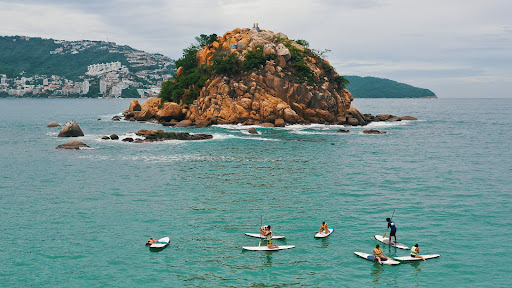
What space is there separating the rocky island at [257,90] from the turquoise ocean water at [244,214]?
124 ft

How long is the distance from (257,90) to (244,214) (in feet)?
230

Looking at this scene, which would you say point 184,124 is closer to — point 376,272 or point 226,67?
point 226,67

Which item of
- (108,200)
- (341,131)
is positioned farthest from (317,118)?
(108,200)

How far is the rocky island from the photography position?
99.0 meters

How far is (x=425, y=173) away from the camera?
46906 mm

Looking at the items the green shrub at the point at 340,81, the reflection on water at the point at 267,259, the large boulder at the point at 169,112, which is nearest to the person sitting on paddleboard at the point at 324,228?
the reflection on water at the point at 267,259

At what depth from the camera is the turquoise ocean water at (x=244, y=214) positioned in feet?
73.0

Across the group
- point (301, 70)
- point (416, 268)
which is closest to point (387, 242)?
point (416, 268)

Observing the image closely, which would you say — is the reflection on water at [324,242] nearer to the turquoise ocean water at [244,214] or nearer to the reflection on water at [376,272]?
the turquoise ocean water at [244,214]

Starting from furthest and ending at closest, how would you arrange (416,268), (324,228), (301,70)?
1. (301,70)
2. (324,228)
3. (416,268)

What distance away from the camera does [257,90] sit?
9925 cm

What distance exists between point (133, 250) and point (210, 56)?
9614 cm

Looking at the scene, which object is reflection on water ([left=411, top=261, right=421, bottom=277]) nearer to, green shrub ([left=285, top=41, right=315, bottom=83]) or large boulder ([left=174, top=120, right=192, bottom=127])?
large boulder ([left=174, top=120, right=192, bottom=127])

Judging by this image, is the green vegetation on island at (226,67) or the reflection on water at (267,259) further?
the green vegetation on island at (226,67)
